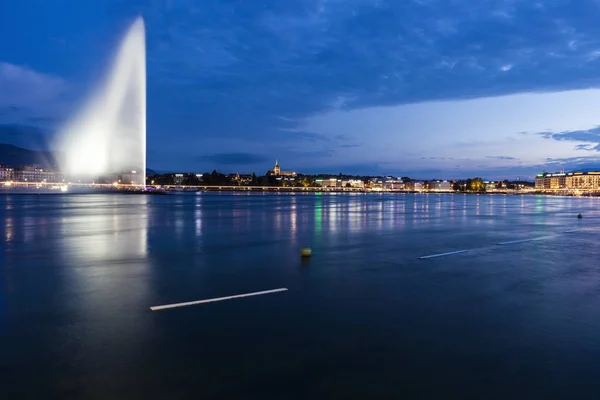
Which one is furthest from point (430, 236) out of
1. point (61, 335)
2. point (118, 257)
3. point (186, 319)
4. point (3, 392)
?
point (3, 392)

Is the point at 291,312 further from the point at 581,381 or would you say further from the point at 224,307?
the point at 581,381

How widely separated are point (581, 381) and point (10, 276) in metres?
12.4

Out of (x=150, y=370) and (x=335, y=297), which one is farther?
(x=335, y=297)

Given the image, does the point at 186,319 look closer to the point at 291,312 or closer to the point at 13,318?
the point at 291,312

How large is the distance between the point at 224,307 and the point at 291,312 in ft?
4.44

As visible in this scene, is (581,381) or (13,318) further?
(13,318)

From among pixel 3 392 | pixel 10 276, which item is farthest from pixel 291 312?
pixel 10 276

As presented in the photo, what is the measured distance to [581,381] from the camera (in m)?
5.25

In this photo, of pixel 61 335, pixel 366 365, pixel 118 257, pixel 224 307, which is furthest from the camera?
pixel 118 257

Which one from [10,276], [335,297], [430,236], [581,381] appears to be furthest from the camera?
[430,236]

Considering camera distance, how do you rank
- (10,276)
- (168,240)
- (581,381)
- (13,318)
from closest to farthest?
(581,381) → (13,318) → (10,276) → (168,240)

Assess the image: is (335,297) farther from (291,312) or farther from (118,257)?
(118,257)

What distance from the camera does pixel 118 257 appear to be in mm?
14000

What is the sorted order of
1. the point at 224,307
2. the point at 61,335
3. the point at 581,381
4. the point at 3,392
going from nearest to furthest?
the point at 3,392, the point at 581,381, the point at 61,335, the point at 224,307
